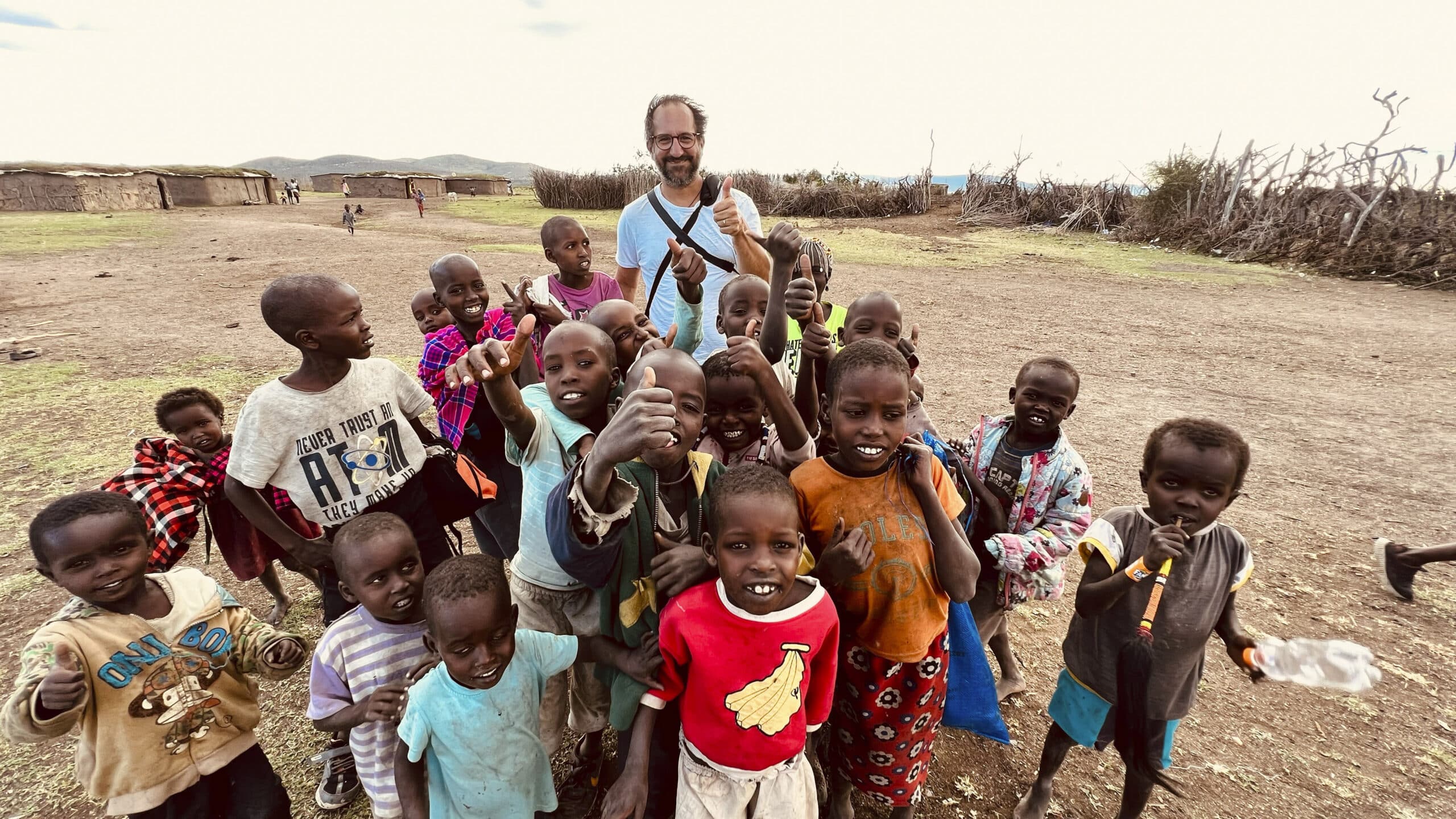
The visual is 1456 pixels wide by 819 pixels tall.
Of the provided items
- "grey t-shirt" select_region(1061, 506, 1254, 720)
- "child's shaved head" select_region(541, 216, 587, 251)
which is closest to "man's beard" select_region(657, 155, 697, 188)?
"child's shaved head" select_region(541, 216, 587, 251)

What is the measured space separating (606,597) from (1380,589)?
4.08 metres

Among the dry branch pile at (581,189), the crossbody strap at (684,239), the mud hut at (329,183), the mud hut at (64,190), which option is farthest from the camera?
the mud hut at (329,183)

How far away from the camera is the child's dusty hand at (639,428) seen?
140 cm

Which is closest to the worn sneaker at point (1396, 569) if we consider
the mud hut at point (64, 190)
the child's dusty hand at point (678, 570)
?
the child's dusty hand at point (678, 570)

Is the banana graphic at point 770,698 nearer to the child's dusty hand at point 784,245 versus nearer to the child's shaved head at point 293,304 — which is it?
the child's dusty hand at point 784,245

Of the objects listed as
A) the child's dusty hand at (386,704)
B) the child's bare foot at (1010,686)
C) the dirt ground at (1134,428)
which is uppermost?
the child's dusty hand at (386,704)

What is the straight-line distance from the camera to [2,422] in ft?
16.3

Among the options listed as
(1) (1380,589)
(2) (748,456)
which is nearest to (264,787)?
(2) (748,456)

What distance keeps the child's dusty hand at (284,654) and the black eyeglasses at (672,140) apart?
258 cm

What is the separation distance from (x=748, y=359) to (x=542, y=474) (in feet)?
2.34

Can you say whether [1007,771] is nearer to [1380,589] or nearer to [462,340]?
[1380,589]

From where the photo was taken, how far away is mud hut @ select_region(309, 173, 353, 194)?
4707 cm

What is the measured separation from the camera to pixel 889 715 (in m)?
1.88

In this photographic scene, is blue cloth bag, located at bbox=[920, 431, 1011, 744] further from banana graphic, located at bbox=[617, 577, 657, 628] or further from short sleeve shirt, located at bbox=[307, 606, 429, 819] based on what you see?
short sleeve shirt, located at bbox=[307, 606, 429, 819]
